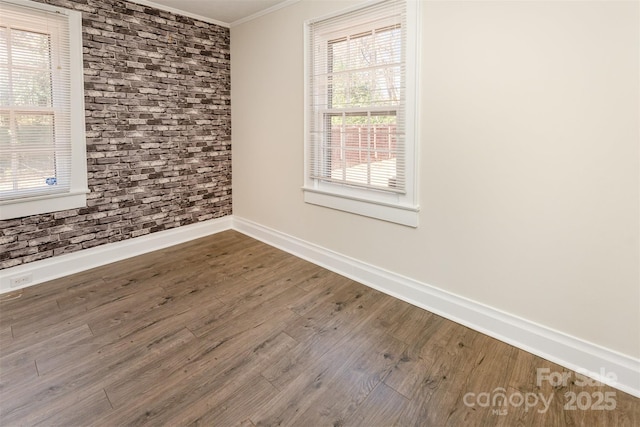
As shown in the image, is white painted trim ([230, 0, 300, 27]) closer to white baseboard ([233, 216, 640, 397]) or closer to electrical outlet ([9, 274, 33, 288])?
white baseboard ([233, 216, 640, 397])

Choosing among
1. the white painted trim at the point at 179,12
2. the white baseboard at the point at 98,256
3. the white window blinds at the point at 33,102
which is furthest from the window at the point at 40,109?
the white painted trim at the point at 179,12

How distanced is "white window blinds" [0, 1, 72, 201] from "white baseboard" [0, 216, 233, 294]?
2.03ft

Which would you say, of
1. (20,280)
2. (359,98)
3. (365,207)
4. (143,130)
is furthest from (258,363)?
(143,130)

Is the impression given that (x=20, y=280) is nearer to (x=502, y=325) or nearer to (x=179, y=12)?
(x=179, y=12)

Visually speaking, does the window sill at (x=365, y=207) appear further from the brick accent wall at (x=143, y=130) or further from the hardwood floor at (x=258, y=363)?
the brick accent wall at (x=143, y=130)

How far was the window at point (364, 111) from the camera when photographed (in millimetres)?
2613

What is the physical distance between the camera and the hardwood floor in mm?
1697

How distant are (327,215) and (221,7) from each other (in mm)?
2424

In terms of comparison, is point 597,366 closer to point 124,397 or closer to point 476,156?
point 476,156

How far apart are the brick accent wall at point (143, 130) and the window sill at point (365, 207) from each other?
4.99ft

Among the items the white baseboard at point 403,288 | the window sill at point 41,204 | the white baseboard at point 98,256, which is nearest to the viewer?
the white baseboard at point 403,288

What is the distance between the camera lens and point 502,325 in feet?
7.55

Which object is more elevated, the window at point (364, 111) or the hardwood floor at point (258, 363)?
the window at point (364, 111)

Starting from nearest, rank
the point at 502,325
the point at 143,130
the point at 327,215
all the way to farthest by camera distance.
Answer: the point at 502,325 < the point at 327,215 < the point at 143,130
